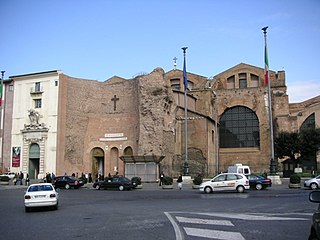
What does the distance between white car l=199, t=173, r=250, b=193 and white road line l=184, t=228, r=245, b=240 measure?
16003 millimetres

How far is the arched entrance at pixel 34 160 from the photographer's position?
157ft

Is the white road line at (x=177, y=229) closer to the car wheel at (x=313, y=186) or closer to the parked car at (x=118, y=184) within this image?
→ the car wheel at (x=313, y=186)

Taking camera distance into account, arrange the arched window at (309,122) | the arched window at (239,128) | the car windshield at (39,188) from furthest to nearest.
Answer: the arched window at (239,128)
the arched window at (309,122)
the car windshield at (39,188)

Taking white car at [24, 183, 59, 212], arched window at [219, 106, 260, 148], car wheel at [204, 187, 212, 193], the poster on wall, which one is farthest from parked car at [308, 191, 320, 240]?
arched window at [219, 106, 260, 148]

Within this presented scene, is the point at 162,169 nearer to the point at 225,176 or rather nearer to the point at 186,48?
the point at 186,48

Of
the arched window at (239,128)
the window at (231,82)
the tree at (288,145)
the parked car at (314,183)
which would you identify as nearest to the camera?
the parked car at (314,183)

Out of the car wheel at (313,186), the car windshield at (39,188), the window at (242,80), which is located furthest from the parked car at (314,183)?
the window at (242,80)

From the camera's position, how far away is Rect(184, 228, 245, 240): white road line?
824 cm

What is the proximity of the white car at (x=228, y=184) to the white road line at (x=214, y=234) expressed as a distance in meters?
16.0

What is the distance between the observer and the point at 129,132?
46.8 metres

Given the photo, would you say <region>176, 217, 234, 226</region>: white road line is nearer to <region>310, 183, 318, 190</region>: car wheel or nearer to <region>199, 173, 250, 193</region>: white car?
<region>199, 173, 250, 193</region>: white car

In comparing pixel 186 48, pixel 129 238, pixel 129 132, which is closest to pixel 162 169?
pixel 129 132

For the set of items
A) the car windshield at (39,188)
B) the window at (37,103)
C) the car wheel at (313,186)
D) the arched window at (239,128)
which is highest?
the window at (37,103)

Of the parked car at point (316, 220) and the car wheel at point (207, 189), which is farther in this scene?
the car wheel at point (207, 189)
